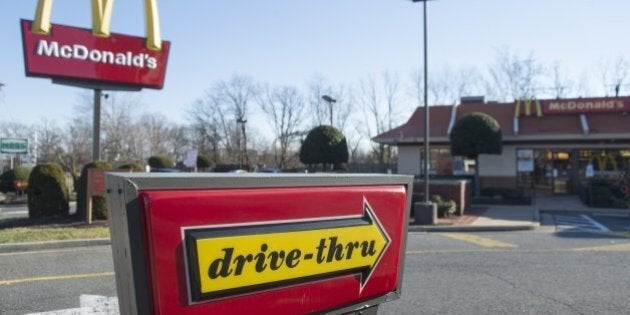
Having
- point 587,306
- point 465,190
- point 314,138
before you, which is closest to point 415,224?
point 465,190

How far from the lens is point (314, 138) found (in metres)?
24.8

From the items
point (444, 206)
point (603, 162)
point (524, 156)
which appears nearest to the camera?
point (444, 206)

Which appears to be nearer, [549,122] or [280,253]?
[280,253]

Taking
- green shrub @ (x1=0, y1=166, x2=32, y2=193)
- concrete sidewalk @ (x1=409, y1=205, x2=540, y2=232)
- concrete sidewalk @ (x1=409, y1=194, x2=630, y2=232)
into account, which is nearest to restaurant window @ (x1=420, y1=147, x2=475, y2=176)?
concrete sidewalk @ (x1=409, y1=194, x2=630, y2=232)

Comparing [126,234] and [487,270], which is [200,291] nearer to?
[126,234]

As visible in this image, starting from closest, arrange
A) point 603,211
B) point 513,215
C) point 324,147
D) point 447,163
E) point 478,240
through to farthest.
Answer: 1. point 478,240
2. point 513,215
3. point 603,211
4. point 324,147
5. point 447,163

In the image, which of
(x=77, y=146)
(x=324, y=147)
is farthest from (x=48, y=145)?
(x=324, y=147)

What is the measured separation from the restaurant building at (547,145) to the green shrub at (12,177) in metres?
18.9

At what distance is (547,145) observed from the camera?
2609 centimetres

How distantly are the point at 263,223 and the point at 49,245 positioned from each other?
942cm

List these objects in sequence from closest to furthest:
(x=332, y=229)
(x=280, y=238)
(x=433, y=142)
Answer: (x=280, y=238) < (x=332, y=229) < (x=433, y=142)

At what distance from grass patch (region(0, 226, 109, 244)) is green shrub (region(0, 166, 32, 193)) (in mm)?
19582

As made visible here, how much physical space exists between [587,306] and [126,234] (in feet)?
18.2

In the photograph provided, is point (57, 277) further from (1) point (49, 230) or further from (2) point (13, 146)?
(2) point (13, 146)
